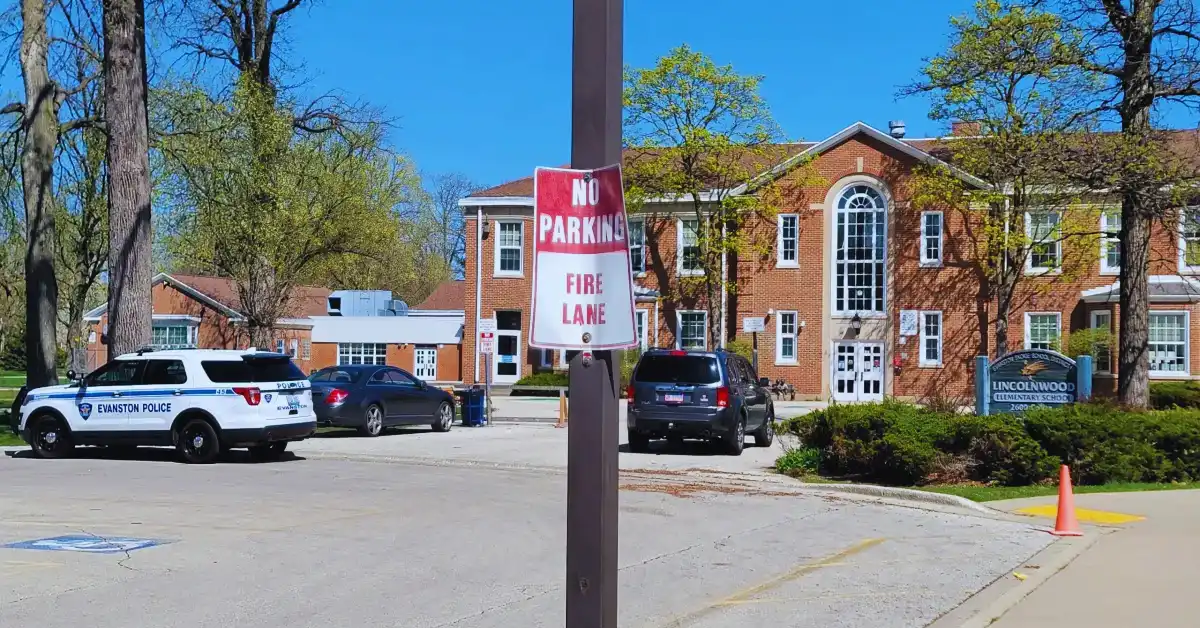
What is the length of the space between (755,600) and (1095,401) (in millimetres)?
10673

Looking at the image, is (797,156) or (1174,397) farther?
(797,156)

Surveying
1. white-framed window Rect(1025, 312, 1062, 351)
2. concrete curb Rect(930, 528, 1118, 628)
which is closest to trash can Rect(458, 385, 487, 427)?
concrete curb Rect(930, 528, 1118, 628)

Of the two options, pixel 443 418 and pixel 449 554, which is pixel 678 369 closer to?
pixel 443 418

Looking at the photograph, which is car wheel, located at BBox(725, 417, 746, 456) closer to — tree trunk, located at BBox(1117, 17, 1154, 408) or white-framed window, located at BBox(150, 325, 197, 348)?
tree trunk, located at BBox(1117, 17, 1154, 408)

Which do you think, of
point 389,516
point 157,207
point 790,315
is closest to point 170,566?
point 389,516

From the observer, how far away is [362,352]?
64188mm

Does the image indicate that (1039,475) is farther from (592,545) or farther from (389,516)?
(592,545)

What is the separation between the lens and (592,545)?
5.38 meters

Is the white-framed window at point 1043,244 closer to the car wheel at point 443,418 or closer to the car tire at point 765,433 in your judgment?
the car tire at point 765,433

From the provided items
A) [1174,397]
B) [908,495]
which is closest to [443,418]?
[908,495]

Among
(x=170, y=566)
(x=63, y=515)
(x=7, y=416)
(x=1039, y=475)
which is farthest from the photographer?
(x=7, y=416)

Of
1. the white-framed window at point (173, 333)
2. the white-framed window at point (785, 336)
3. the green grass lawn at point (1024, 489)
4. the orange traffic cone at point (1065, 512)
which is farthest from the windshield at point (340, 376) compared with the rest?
the white-framed window at point (173, 333)

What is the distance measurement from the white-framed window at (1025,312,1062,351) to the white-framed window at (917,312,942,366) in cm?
318

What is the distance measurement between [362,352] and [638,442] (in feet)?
144
